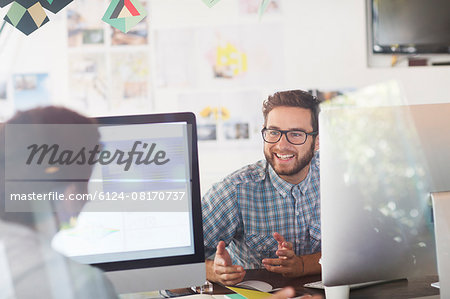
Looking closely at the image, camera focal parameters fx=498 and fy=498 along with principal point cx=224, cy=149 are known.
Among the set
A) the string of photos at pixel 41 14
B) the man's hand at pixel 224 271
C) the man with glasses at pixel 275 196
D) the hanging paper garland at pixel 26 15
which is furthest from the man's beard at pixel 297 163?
the hanging paper garland at pixel 26 15

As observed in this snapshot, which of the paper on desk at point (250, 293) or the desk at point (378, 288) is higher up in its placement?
the paper on desk at point (250, 293)

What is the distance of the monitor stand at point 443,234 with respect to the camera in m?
0.98

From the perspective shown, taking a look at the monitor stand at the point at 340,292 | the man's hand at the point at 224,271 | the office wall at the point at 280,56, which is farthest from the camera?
the office wall at the point at 280,56

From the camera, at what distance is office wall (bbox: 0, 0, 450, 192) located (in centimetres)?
271

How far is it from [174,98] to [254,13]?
635mm

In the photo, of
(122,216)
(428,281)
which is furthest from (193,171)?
(428,281)

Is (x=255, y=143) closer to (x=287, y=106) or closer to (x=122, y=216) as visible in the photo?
(x=287, y=106)

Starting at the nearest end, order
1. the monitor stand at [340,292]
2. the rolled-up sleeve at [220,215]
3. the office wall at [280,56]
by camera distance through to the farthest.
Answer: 1. the monitor stand at [340,292]
2. the rolled-up sleeve at [220,215]
3. the office wall at [280,56]

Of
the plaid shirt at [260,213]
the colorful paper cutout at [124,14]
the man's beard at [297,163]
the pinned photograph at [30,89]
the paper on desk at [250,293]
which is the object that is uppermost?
the colorful paper cutout at [124,14]

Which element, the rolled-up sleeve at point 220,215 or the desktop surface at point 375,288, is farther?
the rolled-up sleeve at point 220,215

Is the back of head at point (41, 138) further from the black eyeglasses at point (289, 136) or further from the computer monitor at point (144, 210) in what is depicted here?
the black eyeglasses at point (289, 136)

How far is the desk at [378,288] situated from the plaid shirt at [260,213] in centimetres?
26

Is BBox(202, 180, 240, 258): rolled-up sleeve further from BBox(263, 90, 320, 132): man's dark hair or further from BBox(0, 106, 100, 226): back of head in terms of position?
BBox(0, 106, 100, 226): back of head

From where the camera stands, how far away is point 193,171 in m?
1.08
